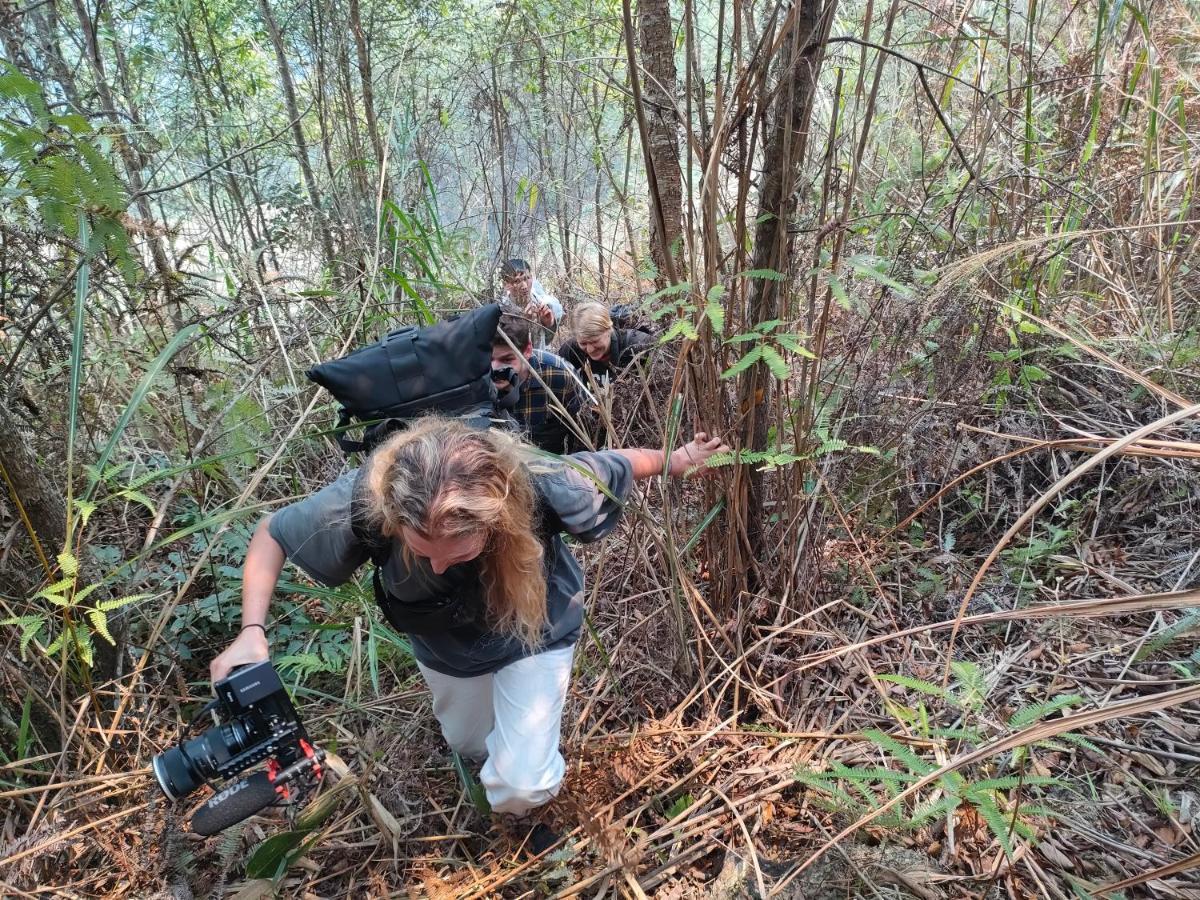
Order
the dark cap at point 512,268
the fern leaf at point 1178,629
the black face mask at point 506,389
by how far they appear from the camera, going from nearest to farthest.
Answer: the fern leaf at point 1178,629, the black face mask at point 506,389, the dark cap at point 512,268

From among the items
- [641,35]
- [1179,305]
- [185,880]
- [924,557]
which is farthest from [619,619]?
[641,35]

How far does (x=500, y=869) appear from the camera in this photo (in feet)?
5.89

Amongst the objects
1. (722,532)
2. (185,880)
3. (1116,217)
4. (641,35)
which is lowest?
(185,880)

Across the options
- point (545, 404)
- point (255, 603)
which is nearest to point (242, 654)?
point (255, 603)

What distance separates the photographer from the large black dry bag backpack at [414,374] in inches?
71.5

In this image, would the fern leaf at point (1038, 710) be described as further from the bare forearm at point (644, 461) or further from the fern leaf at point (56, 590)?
the fern leaf at point (56, 590)

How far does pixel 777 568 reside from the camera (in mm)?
2004

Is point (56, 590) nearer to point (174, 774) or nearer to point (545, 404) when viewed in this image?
point (174, 774)

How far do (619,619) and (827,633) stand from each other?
80cm

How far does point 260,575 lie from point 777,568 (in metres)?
1.45

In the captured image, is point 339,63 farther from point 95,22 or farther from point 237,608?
point 237,608

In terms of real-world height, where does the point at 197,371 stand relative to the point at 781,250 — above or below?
below

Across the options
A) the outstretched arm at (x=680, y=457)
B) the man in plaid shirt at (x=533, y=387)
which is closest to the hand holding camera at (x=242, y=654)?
the outstretched arm at (x=680, y=457)

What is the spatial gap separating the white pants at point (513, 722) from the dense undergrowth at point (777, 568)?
0.52 feet
